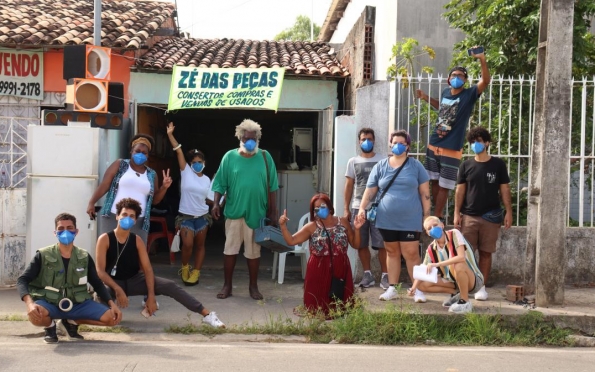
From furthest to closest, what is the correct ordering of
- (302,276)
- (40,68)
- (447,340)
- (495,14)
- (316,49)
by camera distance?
1. (316,49)
2. (40,68)
3. (495,14)
4. (302,276)
5. (447,340)

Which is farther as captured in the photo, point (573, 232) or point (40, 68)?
point (40, 68)

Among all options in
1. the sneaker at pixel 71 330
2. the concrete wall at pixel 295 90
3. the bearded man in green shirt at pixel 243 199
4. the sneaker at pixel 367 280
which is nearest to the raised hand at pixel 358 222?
the sneaker at pixel 367 280

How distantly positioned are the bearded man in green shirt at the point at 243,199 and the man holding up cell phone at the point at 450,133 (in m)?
2.01

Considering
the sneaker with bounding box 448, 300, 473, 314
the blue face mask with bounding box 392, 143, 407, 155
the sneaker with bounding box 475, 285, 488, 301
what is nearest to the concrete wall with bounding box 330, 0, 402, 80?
the blue face mask with bounding box 392, 143, 407, 155

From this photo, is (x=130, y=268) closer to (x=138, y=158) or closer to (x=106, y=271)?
(x=106, y=271)

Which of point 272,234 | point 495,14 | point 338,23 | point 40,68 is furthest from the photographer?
point 338,23

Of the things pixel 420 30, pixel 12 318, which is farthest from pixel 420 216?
pixel 420 30

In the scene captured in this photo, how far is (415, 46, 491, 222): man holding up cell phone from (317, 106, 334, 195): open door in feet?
6.19

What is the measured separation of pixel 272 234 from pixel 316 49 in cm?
796

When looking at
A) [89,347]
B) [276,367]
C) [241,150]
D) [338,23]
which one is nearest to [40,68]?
[241,150]

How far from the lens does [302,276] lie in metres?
9.93

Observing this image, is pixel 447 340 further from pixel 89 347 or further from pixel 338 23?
pixel 338 23

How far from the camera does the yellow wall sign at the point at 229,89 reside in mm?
10789

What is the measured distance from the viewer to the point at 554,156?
298 inches
